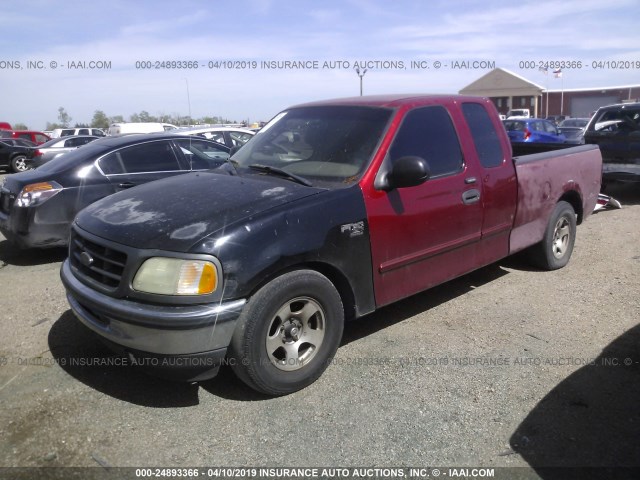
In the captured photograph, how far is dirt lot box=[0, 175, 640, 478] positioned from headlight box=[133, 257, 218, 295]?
2.64 feet

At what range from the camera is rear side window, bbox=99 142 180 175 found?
617cm

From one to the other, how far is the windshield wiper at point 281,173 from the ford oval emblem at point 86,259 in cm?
138

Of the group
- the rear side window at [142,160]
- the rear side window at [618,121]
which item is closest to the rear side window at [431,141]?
the rear side window at [142,160]

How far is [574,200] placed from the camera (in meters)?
5.79

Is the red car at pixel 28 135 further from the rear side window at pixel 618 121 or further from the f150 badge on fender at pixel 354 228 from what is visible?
the f150 badge on fender at pixel 354 228

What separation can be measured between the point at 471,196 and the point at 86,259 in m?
2.88

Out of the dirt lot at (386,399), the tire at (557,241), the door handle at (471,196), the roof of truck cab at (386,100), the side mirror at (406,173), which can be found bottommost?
the dirt lot at (386,399)

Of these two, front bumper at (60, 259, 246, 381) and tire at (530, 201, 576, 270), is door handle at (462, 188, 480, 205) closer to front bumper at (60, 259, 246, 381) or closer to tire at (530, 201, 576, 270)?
tire at (530, 201, 576, 270)

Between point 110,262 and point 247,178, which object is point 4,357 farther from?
point 247,178

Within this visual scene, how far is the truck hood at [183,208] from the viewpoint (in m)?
2.97

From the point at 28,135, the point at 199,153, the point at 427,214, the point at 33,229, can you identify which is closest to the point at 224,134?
the point at 199,153

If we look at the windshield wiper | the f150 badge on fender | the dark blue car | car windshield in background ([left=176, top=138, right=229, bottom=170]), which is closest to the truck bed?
the f150 badge on fender

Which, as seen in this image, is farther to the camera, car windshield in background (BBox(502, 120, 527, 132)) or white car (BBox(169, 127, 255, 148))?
car windshield in background (BBox(502, 120, 527, 132))

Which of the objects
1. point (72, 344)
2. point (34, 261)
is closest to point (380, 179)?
point (72, 344)
